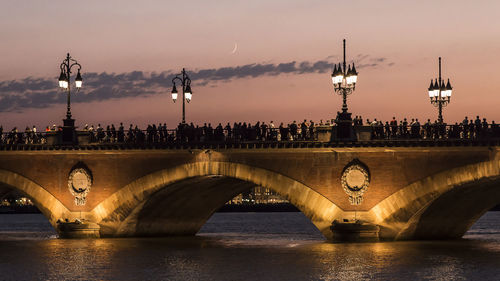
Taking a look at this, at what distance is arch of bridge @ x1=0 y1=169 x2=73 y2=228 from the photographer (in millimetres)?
47344

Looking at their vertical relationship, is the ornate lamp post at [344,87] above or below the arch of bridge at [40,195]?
above

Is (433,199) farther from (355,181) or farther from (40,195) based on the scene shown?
(40,195)

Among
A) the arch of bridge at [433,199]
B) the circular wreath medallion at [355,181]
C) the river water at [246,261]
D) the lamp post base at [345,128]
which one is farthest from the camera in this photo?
the lamp post base at [345,128]

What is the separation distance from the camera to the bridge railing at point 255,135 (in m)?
39.5

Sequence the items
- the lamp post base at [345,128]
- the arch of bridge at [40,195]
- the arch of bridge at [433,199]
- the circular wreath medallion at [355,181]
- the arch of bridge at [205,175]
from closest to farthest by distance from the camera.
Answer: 1. the arch of bridge at [433,199]
2. the circular wreath medallion at [355,181]
3. the lamp post base at [345,128]
4. the arch of bridge at [205,175]
5. the arch of bridge at [40,195]

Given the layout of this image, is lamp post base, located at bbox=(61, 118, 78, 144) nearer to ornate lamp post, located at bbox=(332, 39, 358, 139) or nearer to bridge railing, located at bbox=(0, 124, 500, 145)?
bridge railing, located at bbox=(0, 124, 500, 145)

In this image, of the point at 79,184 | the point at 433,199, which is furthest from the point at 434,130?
the point at 79,184

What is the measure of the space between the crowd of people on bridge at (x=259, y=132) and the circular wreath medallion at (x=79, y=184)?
1.89 metres

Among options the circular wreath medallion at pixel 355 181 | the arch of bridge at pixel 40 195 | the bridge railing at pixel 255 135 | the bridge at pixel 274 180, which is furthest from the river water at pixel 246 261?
the bridge railing at pixel 255 135

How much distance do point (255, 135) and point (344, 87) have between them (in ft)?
16.0

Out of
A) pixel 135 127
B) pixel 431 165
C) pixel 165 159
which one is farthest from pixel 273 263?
pixel 135 127

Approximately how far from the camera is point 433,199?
39.3 meters

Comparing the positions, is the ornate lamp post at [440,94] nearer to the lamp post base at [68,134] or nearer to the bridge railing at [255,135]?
the bridge railing at [255,135]

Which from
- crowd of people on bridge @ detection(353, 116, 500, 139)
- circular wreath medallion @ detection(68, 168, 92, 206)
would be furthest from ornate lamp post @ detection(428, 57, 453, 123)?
circular wreath medallion @ detection(68, 168, 92, 206)
